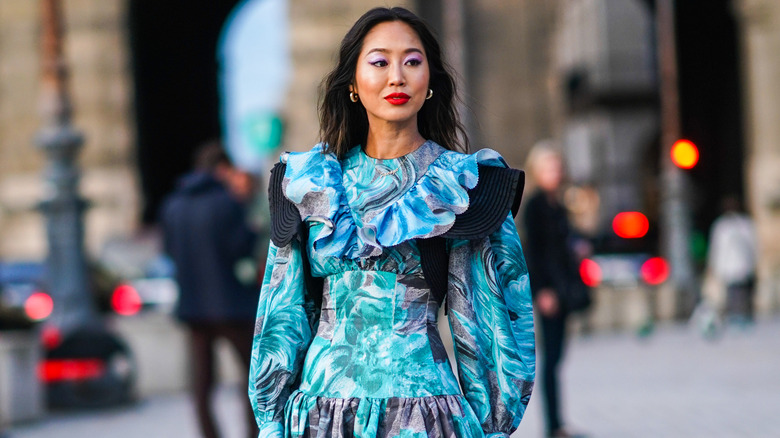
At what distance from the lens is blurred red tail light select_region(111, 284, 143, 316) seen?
16.1 metres

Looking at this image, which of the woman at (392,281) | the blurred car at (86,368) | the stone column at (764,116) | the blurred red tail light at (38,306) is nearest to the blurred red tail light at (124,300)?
the blurred red tail light at (38,306)

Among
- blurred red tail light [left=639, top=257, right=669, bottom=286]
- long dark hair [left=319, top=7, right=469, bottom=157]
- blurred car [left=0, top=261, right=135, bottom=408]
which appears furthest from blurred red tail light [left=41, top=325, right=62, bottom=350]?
blurred red tail light [left=639, top=257, right=669, bottom=286]

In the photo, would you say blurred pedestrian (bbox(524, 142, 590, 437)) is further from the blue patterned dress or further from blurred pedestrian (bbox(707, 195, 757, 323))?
blurred pedestrian (bbox(707, 195, 757, 323))

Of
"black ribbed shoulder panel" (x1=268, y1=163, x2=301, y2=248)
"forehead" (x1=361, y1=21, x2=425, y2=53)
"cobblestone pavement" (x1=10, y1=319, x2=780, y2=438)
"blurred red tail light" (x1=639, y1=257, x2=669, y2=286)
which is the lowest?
"cobblestone pavement" (x1=10, y1=319, x2=780, y2=438)

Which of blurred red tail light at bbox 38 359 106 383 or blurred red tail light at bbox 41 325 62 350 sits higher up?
blurred red tail light at bbox 41 325 62 350

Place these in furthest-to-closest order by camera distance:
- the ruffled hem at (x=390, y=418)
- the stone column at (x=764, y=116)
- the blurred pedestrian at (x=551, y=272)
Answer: the stone column at (x=764, y=116), the blurred pedestrian at (x=551, y=272), the ruffled hem at (x=390, y=418)

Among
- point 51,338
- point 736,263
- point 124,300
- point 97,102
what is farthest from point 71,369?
point 97,102

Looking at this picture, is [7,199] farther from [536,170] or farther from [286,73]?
[536,170]

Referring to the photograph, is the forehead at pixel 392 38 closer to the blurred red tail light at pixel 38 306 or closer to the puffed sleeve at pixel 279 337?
the puffed sleeve at pixel 279 337

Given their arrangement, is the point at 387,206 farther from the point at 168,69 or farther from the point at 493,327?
the point at 168,69

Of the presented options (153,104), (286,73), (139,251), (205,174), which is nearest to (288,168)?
(205,174)

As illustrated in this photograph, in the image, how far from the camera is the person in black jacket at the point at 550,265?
333 inches

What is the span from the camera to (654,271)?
2258 cm

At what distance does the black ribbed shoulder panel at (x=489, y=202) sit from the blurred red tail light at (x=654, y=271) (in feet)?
64.2
